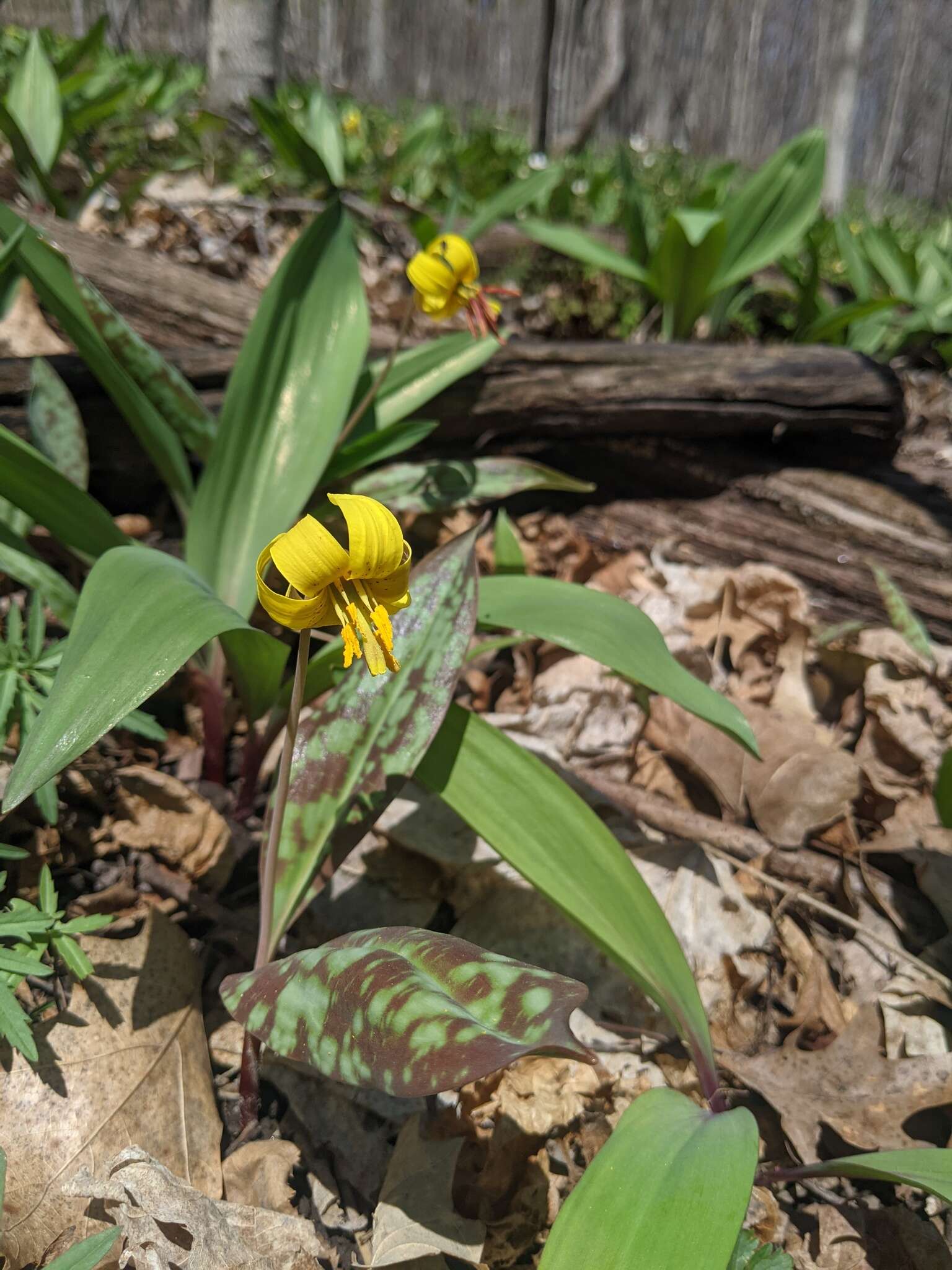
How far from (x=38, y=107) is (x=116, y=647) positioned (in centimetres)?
344

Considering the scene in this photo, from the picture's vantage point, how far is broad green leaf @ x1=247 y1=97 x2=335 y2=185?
3949 mm

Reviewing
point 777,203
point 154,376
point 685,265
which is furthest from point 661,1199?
point 777,203

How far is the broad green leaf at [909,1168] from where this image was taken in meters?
0.98

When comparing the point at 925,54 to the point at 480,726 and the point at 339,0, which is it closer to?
the point at 339,0

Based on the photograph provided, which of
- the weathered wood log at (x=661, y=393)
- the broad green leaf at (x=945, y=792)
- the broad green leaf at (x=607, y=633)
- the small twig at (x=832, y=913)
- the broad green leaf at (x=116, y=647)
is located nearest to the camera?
the broad green leaf at (x=116, y=647)

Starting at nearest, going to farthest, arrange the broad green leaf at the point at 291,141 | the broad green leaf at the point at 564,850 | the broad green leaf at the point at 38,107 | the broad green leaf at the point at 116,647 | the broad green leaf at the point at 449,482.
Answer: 1. the broad green leaf at the point at 116,647
2. the broad green leaf at the point at 564,850
3. the broad green leaf at the point at 449,482
4. the broad green leaf at the point at 38,107
5. the broad green leaf at the point at 291,141

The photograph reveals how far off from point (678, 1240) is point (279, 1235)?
51cm

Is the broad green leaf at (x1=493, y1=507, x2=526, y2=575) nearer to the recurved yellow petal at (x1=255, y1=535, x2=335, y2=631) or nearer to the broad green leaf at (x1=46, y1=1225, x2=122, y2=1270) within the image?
the recurved yellow petal at (x1=255, y1=535, x2=335, y2=631)

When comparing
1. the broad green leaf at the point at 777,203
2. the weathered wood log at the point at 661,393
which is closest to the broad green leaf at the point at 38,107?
the weathered wood log at the point at 661,393

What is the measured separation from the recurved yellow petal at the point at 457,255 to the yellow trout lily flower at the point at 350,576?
0.99 meters

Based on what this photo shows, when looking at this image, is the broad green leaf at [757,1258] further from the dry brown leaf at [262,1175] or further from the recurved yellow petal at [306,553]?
the recurved yellow petal at [306,553]

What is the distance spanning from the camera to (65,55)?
4.42 meters

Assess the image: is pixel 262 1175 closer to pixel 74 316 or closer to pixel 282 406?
pixel 282 406

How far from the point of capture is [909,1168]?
1028 mm
